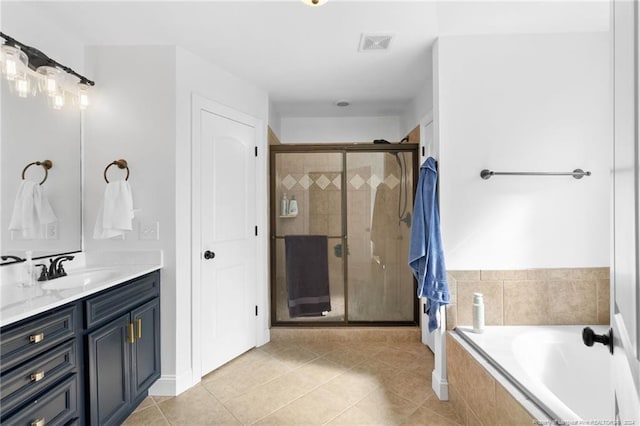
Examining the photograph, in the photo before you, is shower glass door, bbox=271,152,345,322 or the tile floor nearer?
the tile floor

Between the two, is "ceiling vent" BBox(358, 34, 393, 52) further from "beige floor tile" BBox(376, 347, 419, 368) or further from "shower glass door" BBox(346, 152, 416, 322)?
"beige floor tile" BBox(376, 347, 419, 368)

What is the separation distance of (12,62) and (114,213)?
3.03ft

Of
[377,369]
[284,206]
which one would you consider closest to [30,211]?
[284,206]

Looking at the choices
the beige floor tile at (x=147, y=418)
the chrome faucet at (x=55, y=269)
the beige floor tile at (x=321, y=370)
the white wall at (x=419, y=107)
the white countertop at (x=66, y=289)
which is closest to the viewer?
the white countertop at (x=66, y=289)

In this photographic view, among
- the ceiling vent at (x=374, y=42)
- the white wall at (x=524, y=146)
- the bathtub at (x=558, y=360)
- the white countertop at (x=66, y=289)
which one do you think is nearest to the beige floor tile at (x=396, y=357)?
the bathtub at (x=558, y=360)

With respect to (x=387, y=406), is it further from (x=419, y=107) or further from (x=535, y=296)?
(x=419, y=107)

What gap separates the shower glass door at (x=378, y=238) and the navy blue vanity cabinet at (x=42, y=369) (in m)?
2.27

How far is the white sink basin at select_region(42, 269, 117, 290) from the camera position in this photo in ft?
5.97

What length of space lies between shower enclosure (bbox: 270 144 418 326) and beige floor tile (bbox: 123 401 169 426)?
1.37m

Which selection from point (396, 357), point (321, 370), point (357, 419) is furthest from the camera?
point (396, 357)

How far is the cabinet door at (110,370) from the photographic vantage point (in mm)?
1636

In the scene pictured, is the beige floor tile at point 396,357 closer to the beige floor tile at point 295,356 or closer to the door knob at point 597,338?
the beige floor tile at point 295,356

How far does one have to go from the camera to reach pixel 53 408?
1.41 meters

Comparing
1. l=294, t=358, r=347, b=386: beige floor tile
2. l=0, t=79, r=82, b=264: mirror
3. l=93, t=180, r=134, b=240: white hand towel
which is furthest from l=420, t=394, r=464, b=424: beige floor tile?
l=0, t=79, r=82, b=264: mirror
